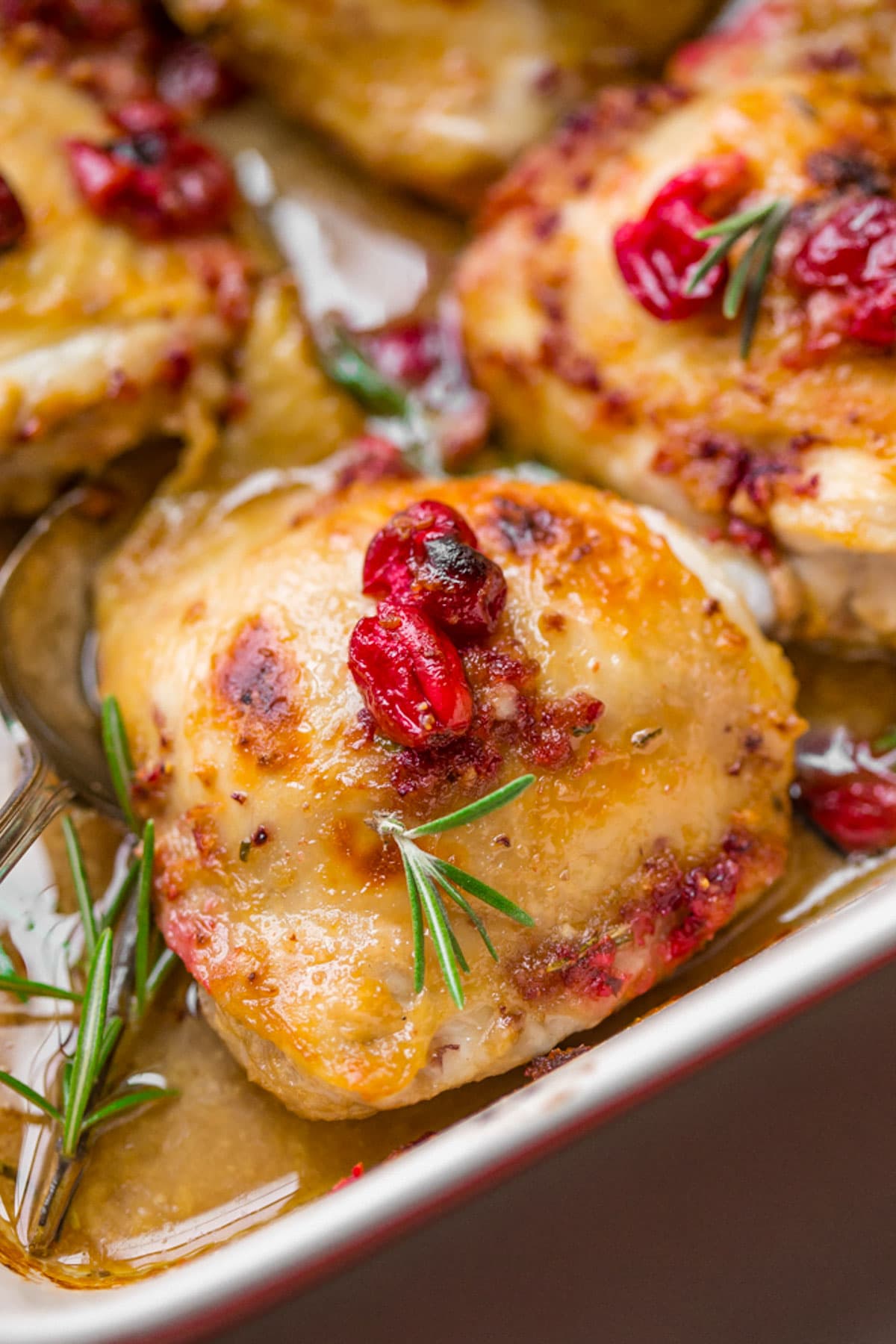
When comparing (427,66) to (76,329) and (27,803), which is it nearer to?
(76,329)

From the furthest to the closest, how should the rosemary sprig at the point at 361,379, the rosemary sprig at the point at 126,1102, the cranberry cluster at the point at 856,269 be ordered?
the rosemary sprig at the point at 361,379
the cranberry cluster at the point at 856,269
the rosemary sprig at the point at 126,1102

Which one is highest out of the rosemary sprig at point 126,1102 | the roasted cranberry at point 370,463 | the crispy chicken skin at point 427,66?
the crispy chicken skin at point 427,66

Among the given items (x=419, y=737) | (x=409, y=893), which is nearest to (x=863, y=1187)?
(x=409, y=893)

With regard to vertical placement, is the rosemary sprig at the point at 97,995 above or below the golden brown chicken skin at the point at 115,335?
below

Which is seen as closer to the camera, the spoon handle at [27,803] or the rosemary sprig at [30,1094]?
the rosemary sprig at [30,1094]

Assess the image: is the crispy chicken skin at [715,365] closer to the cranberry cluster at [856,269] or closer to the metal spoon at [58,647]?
the cranberry cluster at [856,269]

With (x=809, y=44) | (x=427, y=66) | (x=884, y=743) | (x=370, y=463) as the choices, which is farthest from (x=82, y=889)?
(x=809, y=44)

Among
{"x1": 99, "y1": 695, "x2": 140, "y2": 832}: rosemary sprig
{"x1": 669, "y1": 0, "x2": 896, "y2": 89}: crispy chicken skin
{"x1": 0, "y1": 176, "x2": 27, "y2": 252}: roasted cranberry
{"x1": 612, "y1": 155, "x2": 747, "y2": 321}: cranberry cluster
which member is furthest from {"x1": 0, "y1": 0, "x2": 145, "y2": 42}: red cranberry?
{"x1": 99, "y1": 695, "x2": 140, "y2": 832}: rosemary sprig

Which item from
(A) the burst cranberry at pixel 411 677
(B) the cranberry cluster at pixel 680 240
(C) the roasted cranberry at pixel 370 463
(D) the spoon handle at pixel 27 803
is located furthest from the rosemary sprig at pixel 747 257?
(D) the spoon handle at pixel 27 803
